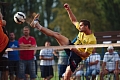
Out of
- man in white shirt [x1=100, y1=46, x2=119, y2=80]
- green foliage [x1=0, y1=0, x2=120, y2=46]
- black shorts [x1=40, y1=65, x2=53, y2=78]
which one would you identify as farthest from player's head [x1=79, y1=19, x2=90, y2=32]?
green foliage [x1=0, y1=0, x2=120, y2=46]

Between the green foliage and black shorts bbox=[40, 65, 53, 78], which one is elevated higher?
the green foliage

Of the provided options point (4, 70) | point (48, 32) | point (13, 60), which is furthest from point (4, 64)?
point (48, 32)

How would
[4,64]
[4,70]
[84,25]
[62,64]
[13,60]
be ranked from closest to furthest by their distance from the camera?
[84,25], [4,70], [4,64], [13,60], [62,64]

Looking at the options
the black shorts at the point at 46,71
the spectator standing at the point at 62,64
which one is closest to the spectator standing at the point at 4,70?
the black shorts at the point at 46,71

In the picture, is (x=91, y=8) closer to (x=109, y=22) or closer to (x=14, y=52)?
(x=109, y=22)

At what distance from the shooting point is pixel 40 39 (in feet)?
160

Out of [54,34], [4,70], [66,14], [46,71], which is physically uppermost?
[66,14]

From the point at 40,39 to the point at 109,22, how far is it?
11630 millimetres

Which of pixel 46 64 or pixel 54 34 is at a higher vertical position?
pixel 54 34

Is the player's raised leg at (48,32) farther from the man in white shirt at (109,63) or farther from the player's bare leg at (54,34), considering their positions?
the man in white shirt at (109,63)

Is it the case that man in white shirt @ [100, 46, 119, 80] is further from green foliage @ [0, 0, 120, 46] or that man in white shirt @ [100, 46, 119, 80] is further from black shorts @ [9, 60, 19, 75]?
green foliage @ [0, 0, 120, 46]

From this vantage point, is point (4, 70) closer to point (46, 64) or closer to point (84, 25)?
point (46, 64)

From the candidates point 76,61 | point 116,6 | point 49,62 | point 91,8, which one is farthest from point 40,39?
point 76,61

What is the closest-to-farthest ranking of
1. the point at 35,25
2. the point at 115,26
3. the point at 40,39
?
the point at 35,25 → the point at 115,26 → the point at 40,39
